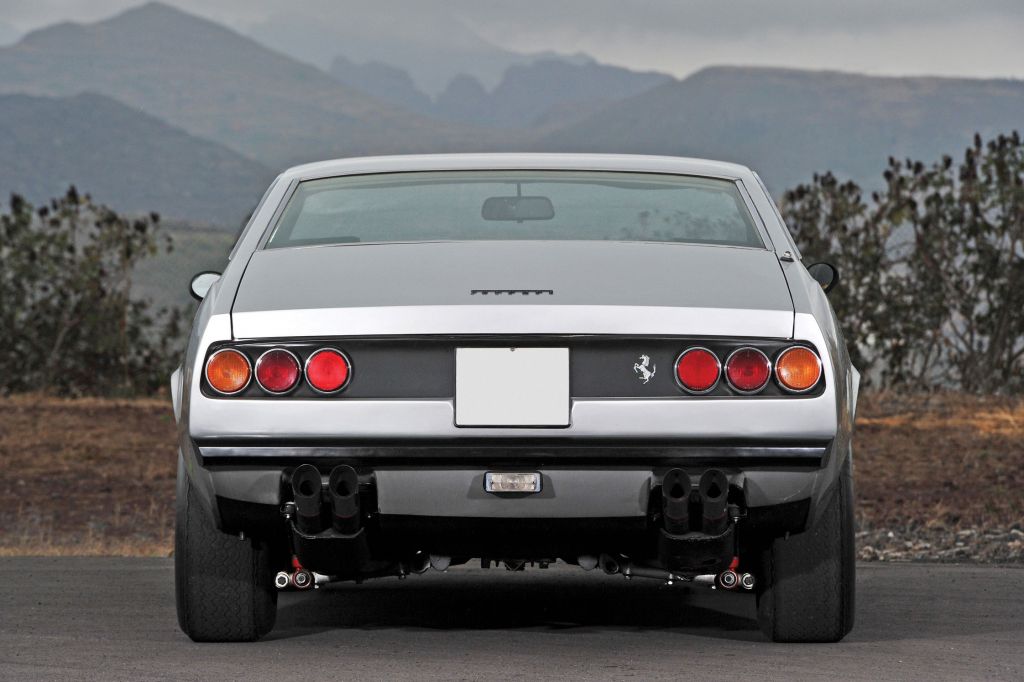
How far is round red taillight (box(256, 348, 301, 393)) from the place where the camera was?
522cm

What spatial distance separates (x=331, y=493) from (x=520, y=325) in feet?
2.30

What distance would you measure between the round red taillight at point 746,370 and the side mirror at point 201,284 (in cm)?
189

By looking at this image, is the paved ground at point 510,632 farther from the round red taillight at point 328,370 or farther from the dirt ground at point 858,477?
the dirt ground at point 858,477

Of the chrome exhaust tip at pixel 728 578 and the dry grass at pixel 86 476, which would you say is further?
the dry grass at pixel 86 476

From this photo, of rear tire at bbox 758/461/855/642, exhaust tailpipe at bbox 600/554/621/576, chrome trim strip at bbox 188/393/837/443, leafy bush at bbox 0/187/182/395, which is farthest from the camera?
leafy bush at bbox 0/187/182/395

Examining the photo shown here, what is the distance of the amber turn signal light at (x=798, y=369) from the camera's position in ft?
17.1

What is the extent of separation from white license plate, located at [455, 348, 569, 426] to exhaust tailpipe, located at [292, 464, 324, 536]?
0.44 metres

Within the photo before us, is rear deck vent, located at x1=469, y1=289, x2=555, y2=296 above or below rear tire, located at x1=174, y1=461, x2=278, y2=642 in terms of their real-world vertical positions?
above

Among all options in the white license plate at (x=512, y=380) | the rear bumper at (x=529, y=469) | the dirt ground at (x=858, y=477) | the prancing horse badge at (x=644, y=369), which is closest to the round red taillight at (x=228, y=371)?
the rear bumper at (x=529, y=469)

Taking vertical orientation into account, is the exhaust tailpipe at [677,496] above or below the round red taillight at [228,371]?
below

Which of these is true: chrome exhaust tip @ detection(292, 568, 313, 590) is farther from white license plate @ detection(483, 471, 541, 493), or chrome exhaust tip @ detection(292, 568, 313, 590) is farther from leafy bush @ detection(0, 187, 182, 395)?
leafy bush @ detection(0, 187, 182, 395)

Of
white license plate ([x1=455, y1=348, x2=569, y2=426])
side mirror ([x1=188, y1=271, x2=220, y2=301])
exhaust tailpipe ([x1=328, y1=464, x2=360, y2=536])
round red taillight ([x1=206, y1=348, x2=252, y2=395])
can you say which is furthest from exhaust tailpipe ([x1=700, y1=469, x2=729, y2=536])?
side mirror ([x1=188, y1=271, x2=220, y2=301])

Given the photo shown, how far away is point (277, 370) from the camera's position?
206 inches

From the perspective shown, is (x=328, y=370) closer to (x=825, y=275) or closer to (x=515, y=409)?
(x=515, y=409)
